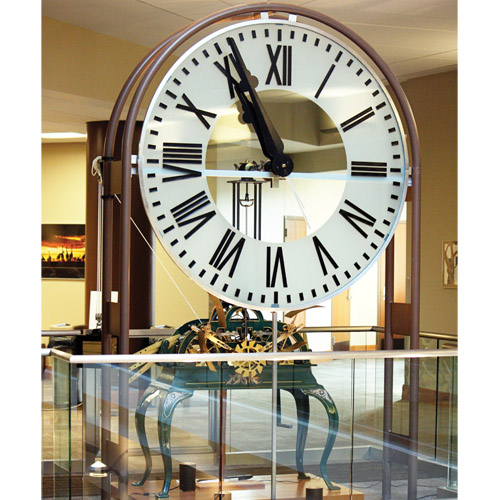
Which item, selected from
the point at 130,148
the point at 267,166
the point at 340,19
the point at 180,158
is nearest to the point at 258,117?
the point at 267,166

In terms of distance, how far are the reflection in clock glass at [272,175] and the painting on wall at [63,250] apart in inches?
333

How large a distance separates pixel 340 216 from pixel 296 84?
0.44 metres

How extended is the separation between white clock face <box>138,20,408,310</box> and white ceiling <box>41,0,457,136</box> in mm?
2918

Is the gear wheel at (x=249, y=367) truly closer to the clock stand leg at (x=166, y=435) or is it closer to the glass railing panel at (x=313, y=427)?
the glass railing panel at (x=313, y=427)

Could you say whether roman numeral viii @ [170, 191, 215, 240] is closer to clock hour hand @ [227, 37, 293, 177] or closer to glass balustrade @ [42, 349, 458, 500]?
clock hour hand @ [227, 37, 293, 177]

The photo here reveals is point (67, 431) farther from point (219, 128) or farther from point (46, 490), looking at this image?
point (219, 128)

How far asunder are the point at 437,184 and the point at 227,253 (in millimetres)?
5106

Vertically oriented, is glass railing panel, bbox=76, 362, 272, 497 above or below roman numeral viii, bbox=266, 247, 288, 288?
below

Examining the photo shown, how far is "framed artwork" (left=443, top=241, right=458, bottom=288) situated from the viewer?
7.14m

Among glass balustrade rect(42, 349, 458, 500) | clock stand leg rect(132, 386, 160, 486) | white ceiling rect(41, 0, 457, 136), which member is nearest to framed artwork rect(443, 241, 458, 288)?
white ceiling rect(41, 0, 457, 136)

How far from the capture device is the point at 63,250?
35.5 feet

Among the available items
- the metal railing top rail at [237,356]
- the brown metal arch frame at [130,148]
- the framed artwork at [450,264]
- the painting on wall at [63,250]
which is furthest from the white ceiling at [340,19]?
the painting on wall at [63,250]

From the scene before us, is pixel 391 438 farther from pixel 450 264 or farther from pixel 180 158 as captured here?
pixel 450 264

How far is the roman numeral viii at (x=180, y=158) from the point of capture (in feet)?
8.14
